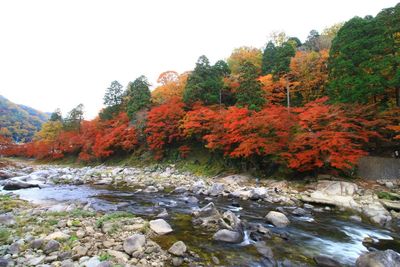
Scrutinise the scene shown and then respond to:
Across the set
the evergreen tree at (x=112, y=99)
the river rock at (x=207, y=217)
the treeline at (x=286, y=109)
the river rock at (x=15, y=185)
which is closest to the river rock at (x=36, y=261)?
the river rock at (x=207, y=217)

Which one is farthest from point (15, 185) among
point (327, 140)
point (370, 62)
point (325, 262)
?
point (370, 62)

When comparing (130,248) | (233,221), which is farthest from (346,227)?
(130,248)

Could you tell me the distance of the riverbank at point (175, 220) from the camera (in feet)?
18.7

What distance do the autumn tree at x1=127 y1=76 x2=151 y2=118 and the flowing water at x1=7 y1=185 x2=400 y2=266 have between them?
18132 mm

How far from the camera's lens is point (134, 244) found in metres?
6.09

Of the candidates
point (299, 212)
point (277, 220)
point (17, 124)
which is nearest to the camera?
point (277, 220)

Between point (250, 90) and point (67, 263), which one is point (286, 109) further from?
point (67, 263)

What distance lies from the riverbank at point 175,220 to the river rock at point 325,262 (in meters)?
0.16

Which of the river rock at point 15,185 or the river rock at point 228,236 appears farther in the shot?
the river rock at point 15,185

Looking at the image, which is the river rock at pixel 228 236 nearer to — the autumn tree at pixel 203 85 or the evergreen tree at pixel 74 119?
the autumn tree at pixel 203 85

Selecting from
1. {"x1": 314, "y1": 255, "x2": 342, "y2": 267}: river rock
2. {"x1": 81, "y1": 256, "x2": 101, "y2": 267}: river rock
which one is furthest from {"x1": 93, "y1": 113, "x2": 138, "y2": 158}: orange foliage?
{"x1": 314, "y1": 255, "x2": 342, "y2": 267}: river rock

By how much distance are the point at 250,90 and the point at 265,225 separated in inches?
563

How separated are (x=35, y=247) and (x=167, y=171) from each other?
57.8 ft

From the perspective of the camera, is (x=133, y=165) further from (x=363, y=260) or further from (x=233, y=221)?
(x=363, y=260)
